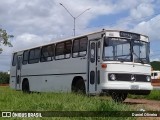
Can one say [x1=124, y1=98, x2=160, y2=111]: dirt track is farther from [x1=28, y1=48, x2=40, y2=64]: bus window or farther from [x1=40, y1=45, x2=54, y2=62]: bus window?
[x1=28, y1=48, x2=40, y2=64]: bus window

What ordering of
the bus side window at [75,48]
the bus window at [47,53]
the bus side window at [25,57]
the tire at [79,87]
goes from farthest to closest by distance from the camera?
1. the bus side window at [25,57]
2. the bus window at [47,53]
3. the bus side window at [75,48]
4. the tire at [79,87]

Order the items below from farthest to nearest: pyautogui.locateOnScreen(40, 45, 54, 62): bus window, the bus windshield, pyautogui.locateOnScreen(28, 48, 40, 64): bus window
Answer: pyautogui.locateOnScreen(28, 48, 40, 64): bus window
pyautogui.locateOnScreen(40, 45, 54, 62): bus window
the bus windshield

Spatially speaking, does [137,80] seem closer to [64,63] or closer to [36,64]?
[64,63]

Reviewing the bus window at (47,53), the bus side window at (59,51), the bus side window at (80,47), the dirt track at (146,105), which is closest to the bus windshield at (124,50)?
the bus side window at (80,47)

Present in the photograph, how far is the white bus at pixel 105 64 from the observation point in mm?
15969

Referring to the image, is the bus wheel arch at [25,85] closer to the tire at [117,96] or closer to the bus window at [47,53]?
the bus window at [47,53]

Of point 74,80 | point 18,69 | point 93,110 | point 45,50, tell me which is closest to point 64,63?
point 74,80

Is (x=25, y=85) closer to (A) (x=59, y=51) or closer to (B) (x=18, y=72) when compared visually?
(B) (x=18, y=72)

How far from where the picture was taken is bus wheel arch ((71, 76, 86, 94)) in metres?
17.4

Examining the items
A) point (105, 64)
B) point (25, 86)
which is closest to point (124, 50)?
point (105, 64)

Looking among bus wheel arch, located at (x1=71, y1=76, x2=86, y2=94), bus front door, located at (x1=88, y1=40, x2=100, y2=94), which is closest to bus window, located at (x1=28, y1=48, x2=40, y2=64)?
bus wheel arch, located at (x1=71, y1=76, x2=86, y2=94)

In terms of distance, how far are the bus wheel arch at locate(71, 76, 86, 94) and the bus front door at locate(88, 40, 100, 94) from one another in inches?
21.6

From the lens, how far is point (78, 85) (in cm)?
1784

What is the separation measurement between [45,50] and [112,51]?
21.2 feet
